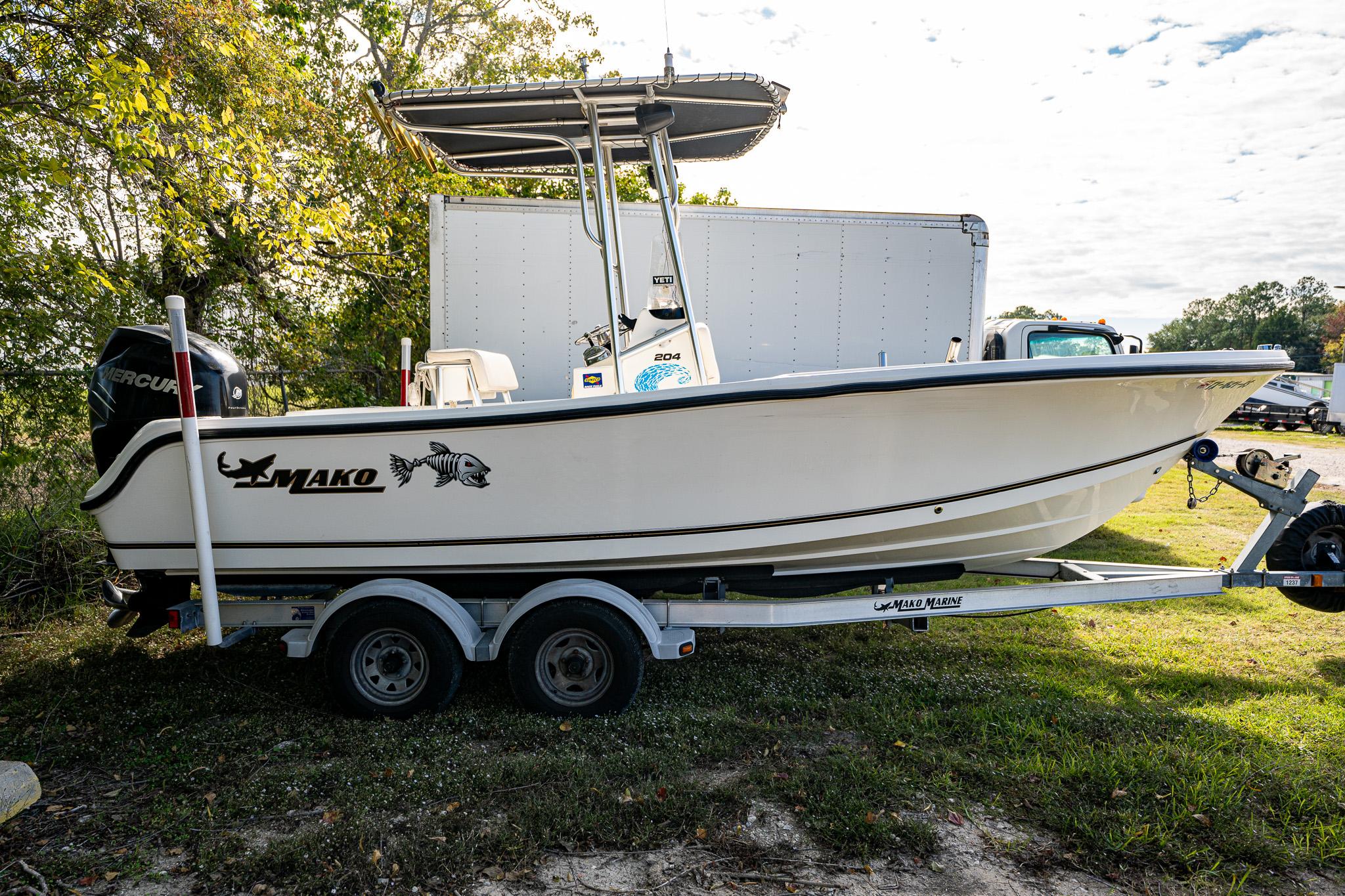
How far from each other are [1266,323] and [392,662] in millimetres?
86490

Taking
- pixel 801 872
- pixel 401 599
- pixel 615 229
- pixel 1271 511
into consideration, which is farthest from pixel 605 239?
pixel 1271 511

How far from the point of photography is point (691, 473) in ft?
10.0

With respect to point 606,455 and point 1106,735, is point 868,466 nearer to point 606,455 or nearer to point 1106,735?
point 606,455

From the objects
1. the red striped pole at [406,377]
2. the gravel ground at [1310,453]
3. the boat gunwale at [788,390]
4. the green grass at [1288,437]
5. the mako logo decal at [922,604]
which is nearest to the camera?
the boat gunwale at [788,390]

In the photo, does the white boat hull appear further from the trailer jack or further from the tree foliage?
the tree foliage

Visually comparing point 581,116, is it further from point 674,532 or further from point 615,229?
point 674,532

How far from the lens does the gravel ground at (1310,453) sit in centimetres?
1105

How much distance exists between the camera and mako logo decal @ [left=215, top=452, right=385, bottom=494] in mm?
3143

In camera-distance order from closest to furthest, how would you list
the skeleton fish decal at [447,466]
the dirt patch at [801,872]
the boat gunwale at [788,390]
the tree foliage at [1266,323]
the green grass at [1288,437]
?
1. the dirt patch at [801,872]
2. the boat gunwale at [788,390]
3. the skeleton fish decal at [447,466]
4. the green grass at [1288,437]
5. the tree foliage at [1266,323]

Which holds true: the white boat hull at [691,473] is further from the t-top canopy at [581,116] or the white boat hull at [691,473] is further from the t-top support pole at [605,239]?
the t-top canopy at [581,116]

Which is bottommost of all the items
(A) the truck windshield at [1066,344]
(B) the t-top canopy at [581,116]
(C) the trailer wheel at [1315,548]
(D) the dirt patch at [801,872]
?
(D) the dirt patch at [801,872]

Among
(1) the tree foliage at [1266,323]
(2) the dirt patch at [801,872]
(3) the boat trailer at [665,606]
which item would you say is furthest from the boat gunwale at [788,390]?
(1) the tree foliage at [1266,323]

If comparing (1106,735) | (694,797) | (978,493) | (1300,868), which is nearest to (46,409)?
(694,797)

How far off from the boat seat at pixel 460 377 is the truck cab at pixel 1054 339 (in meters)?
4.54
